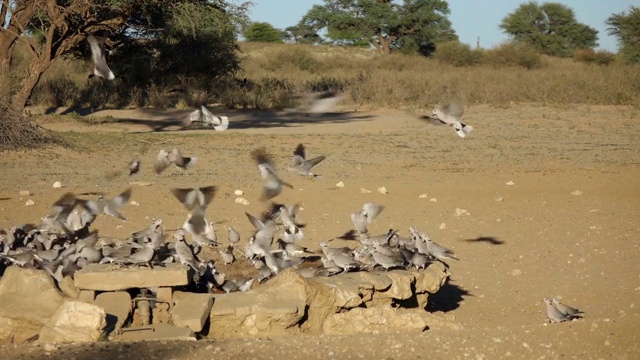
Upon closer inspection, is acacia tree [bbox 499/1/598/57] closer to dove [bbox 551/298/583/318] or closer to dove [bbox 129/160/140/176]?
dove [bbox 129/160/140/176]

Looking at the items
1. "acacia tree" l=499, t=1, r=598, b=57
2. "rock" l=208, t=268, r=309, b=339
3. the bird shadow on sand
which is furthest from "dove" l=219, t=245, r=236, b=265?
"acacia tree" l=499, t=1, r=598, b=57

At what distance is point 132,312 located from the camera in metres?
7.76

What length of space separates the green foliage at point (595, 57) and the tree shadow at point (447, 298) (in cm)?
4203

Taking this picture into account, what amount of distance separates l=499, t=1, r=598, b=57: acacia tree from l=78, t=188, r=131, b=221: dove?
51106 millimetres

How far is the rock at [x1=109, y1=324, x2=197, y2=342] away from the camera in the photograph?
274 inches

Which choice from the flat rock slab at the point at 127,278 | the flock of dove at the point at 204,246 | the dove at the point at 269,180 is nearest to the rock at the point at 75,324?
the flat rock slab at the point at 127,278

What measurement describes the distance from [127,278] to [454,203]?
20.7 feet

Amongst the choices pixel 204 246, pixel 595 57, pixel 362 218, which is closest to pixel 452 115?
pixel 362 218

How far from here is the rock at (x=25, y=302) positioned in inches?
293

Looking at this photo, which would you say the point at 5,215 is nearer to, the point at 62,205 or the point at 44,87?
the point at 62,205

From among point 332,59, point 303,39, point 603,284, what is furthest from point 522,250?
point 303,39

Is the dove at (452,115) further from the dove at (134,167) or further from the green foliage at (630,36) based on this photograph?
the green foliage at (630,36)

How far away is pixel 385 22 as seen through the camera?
174 ft

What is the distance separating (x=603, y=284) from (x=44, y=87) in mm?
22341
